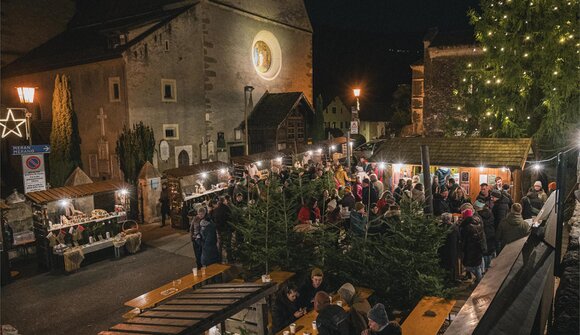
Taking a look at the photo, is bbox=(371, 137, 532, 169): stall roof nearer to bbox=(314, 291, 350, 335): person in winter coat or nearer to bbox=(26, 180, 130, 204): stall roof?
bbox=(26, 180, 130, 204): stall roof

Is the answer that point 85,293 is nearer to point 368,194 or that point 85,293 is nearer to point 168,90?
point 368,194

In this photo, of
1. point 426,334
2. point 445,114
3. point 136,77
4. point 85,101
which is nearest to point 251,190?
point 426,334

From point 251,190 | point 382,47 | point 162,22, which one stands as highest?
point 382,47

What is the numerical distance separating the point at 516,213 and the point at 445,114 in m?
26.7

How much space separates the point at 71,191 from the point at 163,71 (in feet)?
33.6

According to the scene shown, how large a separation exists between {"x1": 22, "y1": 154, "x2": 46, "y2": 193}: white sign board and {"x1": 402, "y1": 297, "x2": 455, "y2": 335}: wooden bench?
493 inches

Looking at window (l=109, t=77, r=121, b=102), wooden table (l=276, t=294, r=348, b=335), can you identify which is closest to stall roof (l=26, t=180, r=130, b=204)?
window (l=109, t=77, r=121, b=102)

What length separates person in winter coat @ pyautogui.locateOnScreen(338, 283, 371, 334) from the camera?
5.75 metres

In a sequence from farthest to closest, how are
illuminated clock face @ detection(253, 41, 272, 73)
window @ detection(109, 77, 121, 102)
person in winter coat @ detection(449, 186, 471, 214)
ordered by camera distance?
illuminated clock face @ detection(253, 41, 272, 73), window @ detection(109, 77, 121, 102), person in winter coat @ detection(449, 186, 471, 214)

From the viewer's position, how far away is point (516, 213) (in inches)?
351

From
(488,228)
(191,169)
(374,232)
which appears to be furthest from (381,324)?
(191,169)

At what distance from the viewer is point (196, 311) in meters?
5.39

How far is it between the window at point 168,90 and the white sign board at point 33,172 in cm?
970

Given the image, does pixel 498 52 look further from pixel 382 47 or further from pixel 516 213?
pixel 382 47
